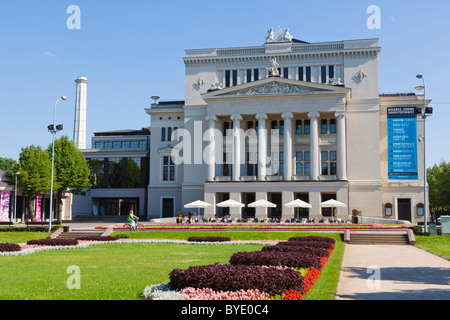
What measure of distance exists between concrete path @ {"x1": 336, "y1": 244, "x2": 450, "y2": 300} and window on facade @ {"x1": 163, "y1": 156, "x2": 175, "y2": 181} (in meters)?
54.2

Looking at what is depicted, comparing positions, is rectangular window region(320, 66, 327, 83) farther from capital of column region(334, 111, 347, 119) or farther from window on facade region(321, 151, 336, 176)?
window on facade region(321, 151, 336, 176)

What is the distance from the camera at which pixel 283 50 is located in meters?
74.3

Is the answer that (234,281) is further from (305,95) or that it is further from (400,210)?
(400,210)

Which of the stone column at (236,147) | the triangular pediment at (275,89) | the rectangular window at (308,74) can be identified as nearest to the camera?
the triangular pediment at (275,89)

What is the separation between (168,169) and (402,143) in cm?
3627

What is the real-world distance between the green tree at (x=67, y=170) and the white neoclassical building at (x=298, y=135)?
1405cm

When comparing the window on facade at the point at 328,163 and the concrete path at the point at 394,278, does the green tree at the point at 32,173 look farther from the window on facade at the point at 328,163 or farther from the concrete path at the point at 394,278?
the concrete path at the point at 394,278

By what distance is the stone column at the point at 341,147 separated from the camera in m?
65.1

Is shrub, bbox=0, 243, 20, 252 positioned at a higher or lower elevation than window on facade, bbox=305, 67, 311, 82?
lower

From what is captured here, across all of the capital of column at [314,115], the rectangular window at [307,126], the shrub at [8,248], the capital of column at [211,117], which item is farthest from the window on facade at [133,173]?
the shrub at [8,248]

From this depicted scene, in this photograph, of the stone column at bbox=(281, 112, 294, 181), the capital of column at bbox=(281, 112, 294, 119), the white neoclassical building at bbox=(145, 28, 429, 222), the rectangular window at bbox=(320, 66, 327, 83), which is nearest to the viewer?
the white neoclassical building at bbox=(145, 28, 429, 222)

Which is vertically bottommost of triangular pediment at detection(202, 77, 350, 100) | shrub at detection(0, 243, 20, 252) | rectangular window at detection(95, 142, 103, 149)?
shrub at detection(0, 243, 20, 252)

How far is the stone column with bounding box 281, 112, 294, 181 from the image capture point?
218 ft

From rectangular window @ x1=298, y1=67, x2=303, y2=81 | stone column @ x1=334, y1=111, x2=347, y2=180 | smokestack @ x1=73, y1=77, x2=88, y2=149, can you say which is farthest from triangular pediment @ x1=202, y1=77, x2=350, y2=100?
smokestack @ x1=73, y1=77, x2=88, y2=149
